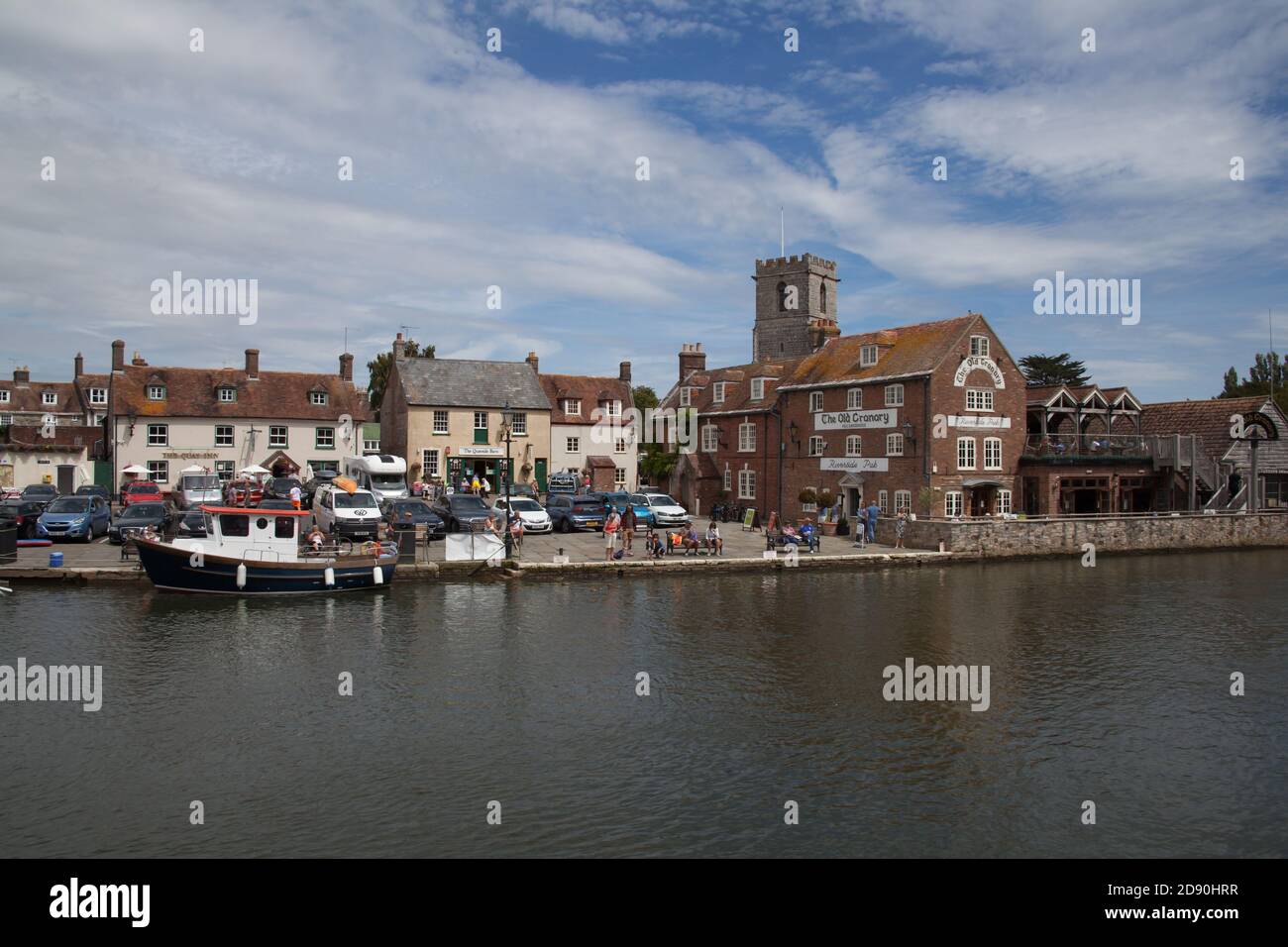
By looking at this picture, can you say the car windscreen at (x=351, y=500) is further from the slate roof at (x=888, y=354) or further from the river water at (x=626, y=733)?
the slate roof at (x=888, y=354)

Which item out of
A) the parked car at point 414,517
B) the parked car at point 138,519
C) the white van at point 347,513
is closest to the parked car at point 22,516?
the parked car at point 138,519

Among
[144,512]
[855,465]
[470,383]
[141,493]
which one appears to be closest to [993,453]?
[855,465]

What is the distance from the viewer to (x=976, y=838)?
1164cm

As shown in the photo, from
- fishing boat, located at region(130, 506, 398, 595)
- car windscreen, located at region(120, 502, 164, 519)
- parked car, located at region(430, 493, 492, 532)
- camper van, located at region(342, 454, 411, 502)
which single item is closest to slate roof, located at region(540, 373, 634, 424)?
camper van, located at region(342, 454, 411, 502)

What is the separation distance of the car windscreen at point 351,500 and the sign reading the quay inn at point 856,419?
77.5 feet

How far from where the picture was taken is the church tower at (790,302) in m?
81.9

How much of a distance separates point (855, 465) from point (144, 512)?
31.5 metres

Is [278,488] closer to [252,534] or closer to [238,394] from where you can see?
[252,534]

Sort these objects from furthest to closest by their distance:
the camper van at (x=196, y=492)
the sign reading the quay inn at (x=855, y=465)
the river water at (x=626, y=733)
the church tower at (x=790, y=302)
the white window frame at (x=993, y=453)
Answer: the church tower at (x=790, y=302)
the sign reading the quay inn at (x=855, y=465)
the white window frame at (x=993, y=453)
the camper van at (x=196, y=492)
the river water at (x=626, y=733)
